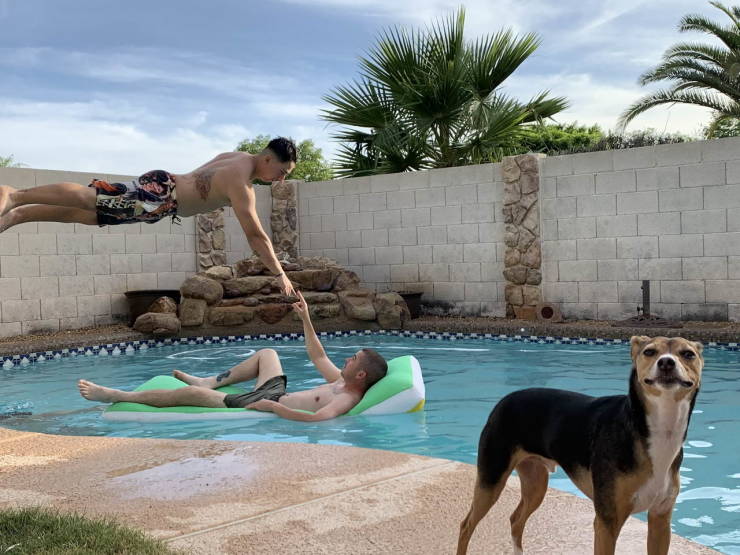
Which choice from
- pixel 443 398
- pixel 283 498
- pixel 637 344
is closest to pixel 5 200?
pixel 283 498

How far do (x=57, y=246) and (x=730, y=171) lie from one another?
949cm

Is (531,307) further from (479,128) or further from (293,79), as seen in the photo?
(293,79)

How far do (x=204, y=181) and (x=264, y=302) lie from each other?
256 inches

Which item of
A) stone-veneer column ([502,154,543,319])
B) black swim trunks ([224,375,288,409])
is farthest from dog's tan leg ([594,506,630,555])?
stone-veneer column ([502,154,543,319])

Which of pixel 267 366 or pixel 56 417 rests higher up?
pixel 267 366

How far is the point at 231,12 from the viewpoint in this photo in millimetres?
14961

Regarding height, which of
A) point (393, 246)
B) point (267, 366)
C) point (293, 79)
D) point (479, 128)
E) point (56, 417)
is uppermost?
point (293, 79)

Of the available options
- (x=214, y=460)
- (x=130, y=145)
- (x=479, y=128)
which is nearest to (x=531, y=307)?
(x=479, y=128)

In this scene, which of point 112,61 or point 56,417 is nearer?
point 56,417

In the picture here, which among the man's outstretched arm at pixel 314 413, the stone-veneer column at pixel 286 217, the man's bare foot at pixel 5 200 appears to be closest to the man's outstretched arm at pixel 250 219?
the man's outstretched arm at pixel 314 413

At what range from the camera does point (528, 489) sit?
247 cm

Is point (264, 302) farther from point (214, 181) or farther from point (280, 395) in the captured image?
point (214, 181)

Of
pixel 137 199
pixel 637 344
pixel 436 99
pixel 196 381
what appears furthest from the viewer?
pixel 436 99

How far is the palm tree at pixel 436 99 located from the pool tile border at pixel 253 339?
4.80 m
